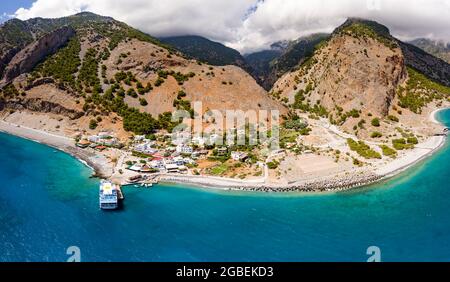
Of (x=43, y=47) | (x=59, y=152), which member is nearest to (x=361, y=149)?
(x=59, y=152)

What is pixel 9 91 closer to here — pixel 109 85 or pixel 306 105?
pixel 109 85

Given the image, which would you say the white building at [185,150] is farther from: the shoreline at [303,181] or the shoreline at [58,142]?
the shoreline at [58,142]

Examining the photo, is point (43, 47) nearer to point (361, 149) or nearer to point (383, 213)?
point (361, 149)

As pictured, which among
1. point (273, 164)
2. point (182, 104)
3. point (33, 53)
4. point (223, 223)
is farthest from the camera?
point (33, 53)

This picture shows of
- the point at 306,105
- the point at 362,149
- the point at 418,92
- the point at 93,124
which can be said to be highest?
the point at 418,92

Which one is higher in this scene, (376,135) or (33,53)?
(33,53)

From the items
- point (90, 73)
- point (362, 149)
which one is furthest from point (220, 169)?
point (90, 73)

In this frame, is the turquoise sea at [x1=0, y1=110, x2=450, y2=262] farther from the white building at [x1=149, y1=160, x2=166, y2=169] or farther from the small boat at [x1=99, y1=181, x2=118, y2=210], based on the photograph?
the white building at [x1=149, y1=160, x2=166, y2=169]
